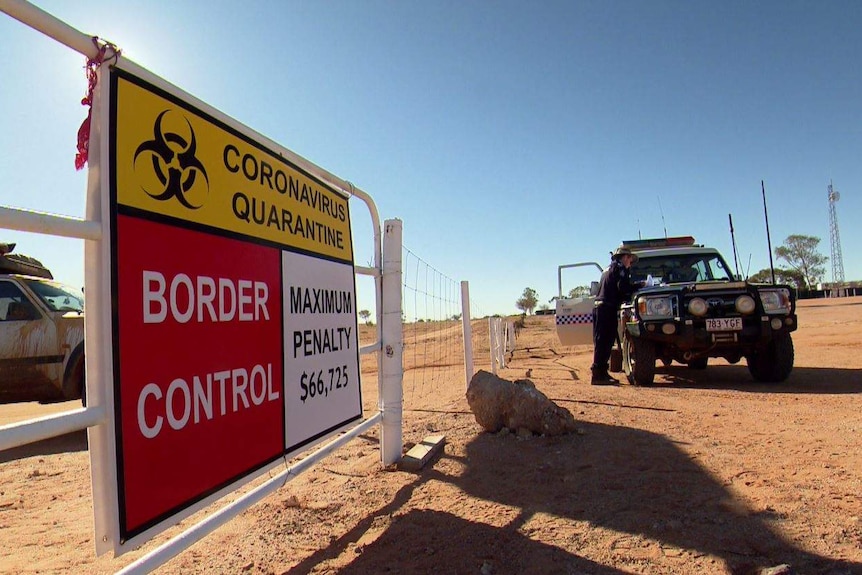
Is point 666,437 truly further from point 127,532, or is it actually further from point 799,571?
point 127,532

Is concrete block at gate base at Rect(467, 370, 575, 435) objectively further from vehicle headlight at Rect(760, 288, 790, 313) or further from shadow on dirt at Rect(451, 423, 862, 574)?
vehicle headlight at Rect(760, 288, 790, 313)

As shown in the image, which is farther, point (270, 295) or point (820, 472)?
point (820, 472)

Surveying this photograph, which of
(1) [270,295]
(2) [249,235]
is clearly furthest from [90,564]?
(2) [249,235]

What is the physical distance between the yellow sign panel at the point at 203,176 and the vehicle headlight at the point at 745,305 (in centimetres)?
526

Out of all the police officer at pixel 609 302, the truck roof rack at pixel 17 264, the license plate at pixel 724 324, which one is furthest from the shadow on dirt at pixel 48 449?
the license plate at pixel 724 324

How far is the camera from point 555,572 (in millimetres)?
2086

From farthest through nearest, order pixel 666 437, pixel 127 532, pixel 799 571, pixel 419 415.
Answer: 1. pixel 419 415
2. pixel 666 437
3. pixel 799 571
4. pixel 127 532

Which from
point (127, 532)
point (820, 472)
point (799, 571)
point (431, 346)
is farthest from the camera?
point (431, 346)

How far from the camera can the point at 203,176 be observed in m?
1.97

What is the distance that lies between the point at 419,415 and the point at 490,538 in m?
2.83

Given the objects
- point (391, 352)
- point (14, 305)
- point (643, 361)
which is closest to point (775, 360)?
point (643, 361)

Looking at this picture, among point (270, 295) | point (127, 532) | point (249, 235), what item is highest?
point (249, 235)

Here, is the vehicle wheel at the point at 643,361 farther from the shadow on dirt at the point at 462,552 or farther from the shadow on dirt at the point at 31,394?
the shadow on dirt at the point at 31,394

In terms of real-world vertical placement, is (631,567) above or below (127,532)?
below
